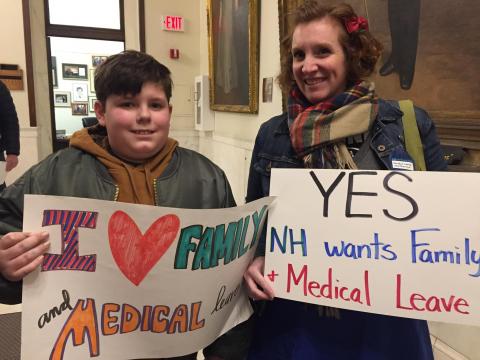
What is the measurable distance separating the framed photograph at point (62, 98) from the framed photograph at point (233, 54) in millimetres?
2214

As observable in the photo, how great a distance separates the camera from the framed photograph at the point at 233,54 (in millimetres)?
3365

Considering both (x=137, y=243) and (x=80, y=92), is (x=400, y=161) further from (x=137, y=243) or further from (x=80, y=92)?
(x=80, y=92)

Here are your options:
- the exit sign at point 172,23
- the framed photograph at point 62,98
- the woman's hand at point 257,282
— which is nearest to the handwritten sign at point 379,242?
the woman's hand at point 257,282

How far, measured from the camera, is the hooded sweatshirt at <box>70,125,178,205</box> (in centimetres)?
96

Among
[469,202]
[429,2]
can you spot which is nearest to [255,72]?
[429,2]

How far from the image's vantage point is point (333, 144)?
104 centimetres

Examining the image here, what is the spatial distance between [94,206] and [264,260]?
431mm

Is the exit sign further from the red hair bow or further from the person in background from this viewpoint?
the red hair bow

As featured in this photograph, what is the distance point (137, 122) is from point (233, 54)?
3015 mm

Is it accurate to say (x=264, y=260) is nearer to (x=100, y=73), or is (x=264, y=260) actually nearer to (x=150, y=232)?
(x=150, y=232)

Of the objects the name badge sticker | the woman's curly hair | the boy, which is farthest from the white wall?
the name badge sticker

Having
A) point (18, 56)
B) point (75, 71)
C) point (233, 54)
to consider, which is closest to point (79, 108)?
point (75, 71)

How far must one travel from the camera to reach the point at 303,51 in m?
1.09

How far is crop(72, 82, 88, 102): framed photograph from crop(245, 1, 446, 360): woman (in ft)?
16.5
